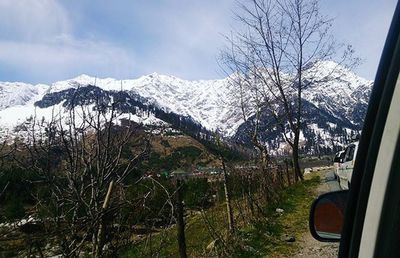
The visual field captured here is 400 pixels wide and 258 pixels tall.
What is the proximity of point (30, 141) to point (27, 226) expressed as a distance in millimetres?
995

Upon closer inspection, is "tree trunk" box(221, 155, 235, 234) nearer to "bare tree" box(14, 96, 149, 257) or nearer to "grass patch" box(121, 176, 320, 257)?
"grass patch" box(121, 176, 320, 257)

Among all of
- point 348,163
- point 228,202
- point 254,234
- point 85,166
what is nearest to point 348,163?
point 348,163

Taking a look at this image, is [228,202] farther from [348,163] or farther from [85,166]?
[85,166]

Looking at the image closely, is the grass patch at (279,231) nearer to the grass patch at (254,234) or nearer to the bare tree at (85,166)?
the grass patch at (254,234)

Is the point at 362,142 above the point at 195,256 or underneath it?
above

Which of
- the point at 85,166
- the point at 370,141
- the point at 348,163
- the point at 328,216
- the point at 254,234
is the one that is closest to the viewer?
the point at 370,141

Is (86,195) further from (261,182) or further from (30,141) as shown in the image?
(261,182)

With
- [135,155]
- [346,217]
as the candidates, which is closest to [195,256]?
[135,155]

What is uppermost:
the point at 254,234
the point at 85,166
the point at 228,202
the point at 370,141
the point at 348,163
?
the point at 370,141

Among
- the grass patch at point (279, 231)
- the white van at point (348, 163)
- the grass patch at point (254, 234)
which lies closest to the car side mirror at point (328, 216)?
the grass patch at point (254, 234)

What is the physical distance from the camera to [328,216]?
1.71 meters

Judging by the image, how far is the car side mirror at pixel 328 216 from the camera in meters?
1.59

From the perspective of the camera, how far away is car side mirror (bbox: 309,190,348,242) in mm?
1591

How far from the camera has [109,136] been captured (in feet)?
15.1
